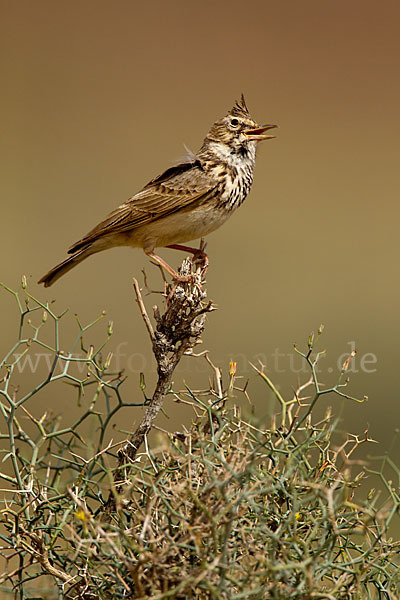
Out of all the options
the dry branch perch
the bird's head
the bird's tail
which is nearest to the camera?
the dry branch perch

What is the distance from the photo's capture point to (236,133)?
1.80 m

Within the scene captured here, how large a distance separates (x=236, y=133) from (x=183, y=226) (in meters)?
0.29

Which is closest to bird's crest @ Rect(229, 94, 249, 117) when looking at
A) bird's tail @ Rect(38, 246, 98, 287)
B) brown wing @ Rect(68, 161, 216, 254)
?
brown wing @ Rect(68, 161, 216, 254)

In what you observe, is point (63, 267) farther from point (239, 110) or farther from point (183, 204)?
point (239, 110)

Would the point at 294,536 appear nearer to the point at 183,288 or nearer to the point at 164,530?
the point at 164,530

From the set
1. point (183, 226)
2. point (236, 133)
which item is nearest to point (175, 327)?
point (183, 226)

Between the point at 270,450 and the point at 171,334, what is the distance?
0.30 m

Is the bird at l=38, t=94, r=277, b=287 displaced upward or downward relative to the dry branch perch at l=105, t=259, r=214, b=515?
upward

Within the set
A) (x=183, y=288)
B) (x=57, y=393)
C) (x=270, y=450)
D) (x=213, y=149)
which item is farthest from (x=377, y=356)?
(x=270, y=450)

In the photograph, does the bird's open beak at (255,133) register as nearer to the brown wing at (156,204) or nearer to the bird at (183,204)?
the bird at (183,204)

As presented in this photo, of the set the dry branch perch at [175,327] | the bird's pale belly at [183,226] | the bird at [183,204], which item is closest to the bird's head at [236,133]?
the bird at [183,204]

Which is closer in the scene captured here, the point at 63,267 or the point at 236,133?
the point at 63,267

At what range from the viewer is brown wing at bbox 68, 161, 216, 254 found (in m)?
1.69

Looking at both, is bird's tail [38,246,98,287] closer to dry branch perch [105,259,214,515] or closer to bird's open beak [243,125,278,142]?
bird's open beak [243,125,278,142]
